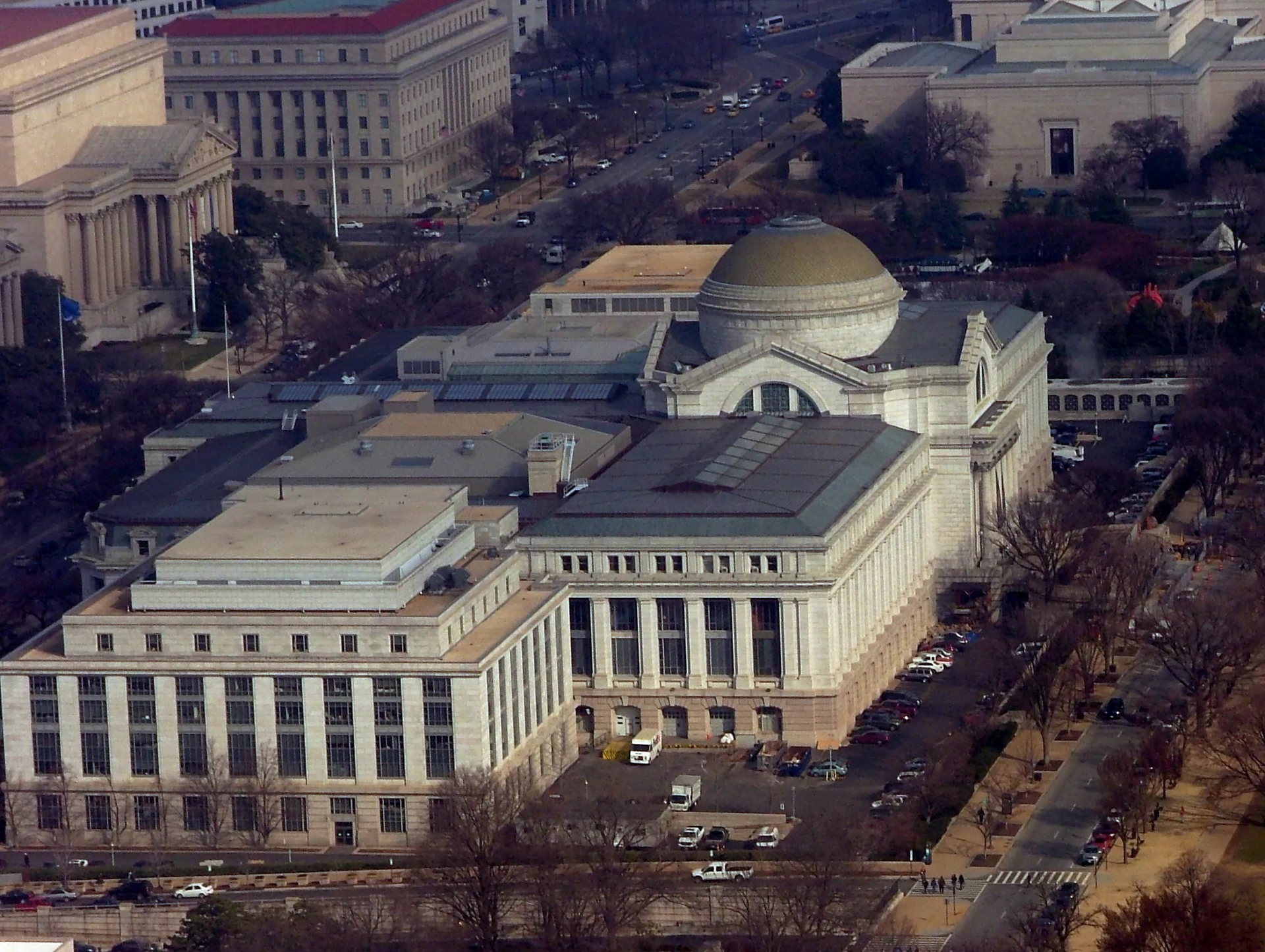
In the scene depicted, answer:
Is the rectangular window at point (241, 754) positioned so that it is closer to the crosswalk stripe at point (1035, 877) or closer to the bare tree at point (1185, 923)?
the crosswalk stripe at point (1035, 877)

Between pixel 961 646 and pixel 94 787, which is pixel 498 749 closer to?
pixel 94 787

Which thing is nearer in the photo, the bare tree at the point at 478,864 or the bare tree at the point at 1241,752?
the bare tree at the point at 478,864

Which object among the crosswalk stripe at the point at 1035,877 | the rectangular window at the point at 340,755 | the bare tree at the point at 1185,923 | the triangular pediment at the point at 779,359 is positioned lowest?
the crosswalk stripe at the point at 1035,877

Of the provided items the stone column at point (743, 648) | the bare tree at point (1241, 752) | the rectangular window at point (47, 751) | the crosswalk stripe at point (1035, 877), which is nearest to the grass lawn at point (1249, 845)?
the bare tree at point (1241, 752)

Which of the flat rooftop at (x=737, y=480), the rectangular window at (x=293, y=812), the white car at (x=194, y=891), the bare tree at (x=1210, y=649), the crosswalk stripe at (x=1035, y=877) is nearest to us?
the white car at (x=194, y=891)

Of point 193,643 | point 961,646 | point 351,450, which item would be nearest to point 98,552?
point 351,450

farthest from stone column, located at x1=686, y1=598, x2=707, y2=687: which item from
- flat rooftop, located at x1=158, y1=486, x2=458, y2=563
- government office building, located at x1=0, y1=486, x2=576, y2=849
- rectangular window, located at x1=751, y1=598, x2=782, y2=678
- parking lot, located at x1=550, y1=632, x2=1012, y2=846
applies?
flat rooftop, located at x1=158, y1=486, x2=458, y2=563

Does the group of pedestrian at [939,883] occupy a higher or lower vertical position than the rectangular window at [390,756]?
lower

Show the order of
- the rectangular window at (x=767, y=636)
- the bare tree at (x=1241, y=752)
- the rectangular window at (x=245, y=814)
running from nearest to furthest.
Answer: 1. the rectangular window at (x=245, y=814)
2. the bare tree at (x=1241, y=752)
3. the rectangular window at (x=767, y=636)
